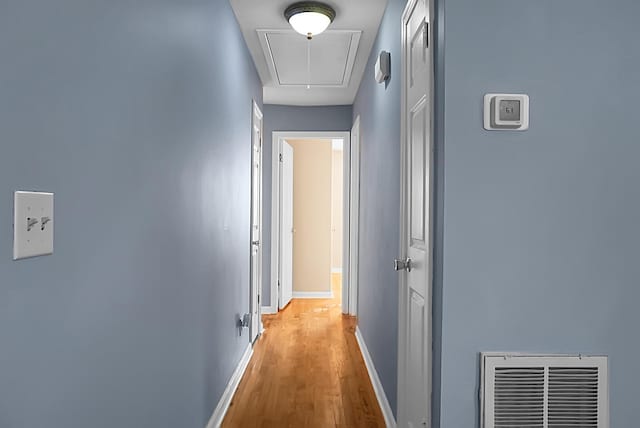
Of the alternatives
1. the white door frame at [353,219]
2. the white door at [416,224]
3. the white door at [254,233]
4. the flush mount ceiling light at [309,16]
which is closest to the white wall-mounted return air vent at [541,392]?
the white door at [416,224]

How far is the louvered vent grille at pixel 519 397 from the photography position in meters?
1.66

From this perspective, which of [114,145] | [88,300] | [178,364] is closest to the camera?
[88,300]

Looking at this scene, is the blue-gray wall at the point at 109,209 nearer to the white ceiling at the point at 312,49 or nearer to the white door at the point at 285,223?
the white ceiling at the point at 312,49

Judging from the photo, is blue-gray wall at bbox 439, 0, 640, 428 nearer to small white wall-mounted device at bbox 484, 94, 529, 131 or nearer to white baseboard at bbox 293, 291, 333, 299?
small white wall-mounted device at bbox 484, 94, 529, 131

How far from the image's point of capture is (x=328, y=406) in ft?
10.3

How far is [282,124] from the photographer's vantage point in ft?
19.6

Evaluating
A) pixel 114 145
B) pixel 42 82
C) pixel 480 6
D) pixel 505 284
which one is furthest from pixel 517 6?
pixel 42 82

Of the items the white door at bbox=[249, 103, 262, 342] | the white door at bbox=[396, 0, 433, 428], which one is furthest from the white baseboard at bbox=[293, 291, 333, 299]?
the white door at bbox=[396, 0, 433, 428]

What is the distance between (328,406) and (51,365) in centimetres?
237

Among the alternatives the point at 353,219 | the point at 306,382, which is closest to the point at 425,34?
the point at 306,382

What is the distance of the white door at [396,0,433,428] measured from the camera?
72.6 inches

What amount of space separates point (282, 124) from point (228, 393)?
3526 millimetres

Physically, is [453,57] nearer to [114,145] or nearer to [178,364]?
[114,145]

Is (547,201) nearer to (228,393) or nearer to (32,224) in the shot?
(32,224)
